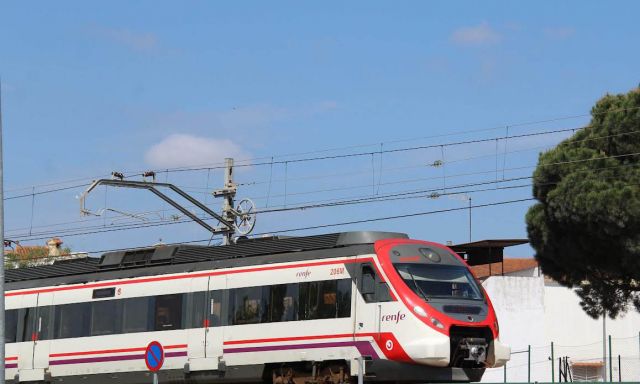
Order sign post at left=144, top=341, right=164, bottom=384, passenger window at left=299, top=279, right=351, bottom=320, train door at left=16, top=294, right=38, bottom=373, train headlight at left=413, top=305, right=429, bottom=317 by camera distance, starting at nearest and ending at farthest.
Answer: train headlight at left=413, top=305, right=429, bottom=317 → sign post at left=144, top=341, right=164, bottom=384 → passenger window at left=299, top=279, right=351, bottom=320 → train door at left=16, top=294, right=38, bottom=373

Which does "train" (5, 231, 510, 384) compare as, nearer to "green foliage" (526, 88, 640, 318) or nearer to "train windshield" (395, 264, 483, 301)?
"train windshield" (395, 264, 483, 301)

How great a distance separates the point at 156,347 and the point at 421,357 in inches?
227

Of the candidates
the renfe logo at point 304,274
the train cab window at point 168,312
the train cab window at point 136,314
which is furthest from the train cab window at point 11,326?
the renfe logo at point 304,274

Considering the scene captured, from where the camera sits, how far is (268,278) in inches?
988

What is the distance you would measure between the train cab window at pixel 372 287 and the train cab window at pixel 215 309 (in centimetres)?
422

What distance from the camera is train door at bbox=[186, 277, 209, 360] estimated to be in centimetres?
2605

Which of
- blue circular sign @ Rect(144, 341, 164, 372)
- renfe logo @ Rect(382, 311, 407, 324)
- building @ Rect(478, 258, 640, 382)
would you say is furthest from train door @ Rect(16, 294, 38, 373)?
building @ Rect(478, 258, 640, 382)

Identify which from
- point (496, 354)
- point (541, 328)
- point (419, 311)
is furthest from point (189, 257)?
point (541, 328)

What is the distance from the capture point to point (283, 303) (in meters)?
24.7

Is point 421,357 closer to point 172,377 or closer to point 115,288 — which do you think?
point 172,377

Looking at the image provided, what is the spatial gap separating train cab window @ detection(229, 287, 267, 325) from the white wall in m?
24.5

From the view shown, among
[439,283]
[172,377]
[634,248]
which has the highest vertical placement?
[634,248]

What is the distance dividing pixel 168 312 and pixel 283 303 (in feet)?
12.3

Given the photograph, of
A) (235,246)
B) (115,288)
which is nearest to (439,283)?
A: (235,246)
